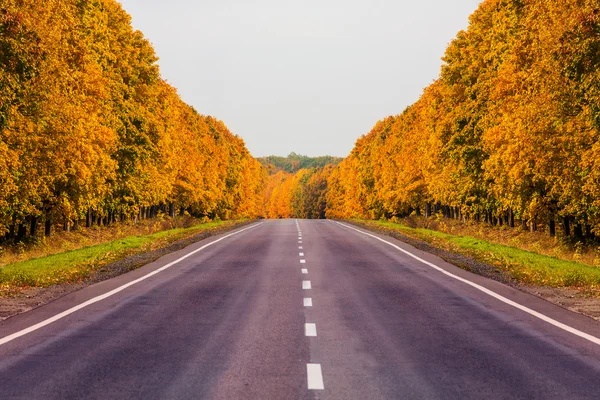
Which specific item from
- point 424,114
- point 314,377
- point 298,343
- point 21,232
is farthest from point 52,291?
point 424,114

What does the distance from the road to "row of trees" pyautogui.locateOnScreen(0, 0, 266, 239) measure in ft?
24.5

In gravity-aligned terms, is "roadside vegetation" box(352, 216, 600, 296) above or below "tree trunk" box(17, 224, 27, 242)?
below

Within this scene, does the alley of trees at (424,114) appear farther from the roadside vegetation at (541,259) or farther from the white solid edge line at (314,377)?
the white solid edge line at (314,377)

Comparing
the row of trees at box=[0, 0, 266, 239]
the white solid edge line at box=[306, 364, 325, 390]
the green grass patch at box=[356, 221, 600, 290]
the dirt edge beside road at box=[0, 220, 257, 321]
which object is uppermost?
the row of trees at box=[0, 0, 266, 239]

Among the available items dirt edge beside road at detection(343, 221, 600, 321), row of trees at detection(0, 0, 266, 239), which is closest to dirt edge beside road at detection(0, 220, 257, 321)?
row of trees at detection(0, 0, 266, 239)

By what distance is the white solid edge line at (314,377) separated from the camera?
6215mm

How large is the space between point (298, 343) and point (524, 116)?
18777 mm

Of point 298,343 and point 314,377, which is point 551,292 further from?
point 314,377

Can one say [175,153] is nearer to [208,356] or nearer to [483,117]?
[483,117]

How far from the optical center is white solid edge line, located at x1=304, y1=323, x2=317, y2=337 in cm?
890

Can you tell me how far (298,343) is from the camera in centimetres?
828

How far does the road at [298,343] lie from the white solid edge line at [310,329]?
0.27 ft

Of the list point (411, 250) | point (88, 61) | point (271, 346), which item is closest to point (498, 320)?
point (271, 346)

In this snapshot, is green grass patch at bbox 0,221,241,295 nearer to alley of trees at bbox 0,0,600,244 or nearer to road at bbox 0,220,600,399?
road at bbox 0,220,600,399
